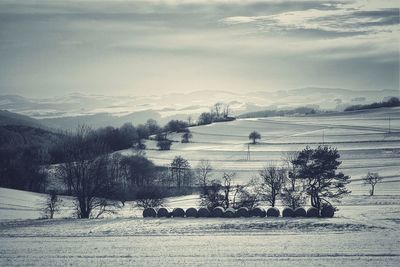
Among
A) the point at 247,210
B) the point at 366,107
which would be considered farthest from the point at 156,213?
the point at 366,107

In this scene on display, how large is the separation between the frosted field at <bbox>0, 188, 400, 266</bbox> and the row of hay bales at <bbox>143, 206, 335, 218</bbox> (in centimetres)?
181

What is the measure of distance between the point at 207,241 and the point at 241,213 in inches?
550

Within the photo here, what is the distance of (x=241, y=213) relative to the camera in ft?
169

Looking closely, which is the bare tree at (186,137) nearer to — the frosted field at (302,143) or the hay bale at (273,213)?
the frosted field at (302,143)

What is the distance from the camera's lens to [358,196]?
217 feet

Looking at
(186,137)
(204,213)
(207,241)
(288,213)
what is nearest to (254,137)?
(186,137)

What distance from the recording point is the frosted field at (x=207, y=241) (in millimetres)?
31500

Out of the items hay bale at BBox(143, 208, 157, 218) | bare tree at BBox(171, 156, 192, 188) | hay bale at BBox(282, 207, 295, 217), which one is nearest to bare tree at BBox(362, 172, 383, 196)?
hay bale at BBox(282, 207, 295, 217)

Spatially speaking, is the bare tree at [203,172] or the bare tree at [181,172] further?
the bare tree at [181,172]

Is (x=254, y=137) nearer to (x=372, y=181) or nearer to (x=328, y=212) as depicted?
(x=372, y=181)

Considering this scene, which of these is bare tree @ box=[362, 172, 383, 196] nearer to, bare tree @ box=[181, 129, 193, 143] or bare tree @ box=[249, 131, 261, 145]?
bare tree @ box=[249, 131, 261, 145]

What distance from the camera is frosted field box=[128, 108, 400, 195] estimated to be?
3435 inches

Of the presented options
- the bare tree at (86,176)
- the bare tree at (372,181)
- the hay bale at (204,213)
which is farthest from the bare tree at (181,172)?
the hay bale at (204,213)

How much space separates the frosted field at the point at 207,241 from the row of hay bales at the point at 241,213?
1.81 m
